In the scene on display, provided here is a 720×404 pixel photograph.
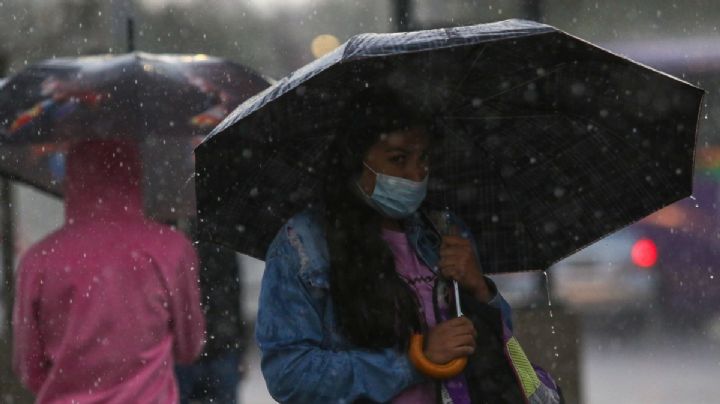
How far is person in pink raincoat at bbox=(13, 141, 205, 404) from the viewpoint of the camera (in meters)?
4.87

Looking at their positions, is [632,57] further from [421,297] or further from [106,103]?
[421,297]

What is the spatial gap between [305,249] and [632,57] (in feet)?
41.7

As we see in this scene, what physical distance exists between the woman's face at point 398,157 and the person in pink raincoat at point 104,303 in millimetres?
1811

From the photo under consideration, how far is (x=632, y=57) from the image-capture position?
15.5m

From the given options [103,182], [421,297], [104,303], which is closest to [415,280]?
[421,297]

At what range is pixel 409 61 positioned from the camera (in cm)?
328

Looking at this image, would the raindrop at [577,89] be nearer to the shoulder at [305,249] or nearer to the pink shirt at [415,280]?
the pink shirt at [415,280]

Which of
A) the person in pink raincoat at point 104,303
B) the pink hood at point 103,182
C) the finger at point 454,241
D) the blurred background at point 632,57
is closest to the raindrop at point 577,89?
the finger at point 454,241

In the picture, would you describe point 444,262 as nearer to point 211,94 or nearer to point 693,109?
point 693,109

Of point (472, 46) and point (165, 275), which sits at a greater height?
point (472, 46)

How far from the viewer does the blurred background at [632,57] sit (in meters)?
13.3

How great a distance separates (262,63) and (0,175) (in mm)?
12319

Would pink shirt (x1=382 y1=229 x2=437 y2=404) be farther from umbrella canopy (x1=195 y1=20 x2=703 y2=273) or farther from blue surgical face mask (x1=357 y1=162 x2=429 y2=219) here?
umbrella canopy (x1=195 y1=20 x2=703 y2=273)

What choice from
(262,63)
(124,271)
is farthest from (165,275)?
(262,63)
